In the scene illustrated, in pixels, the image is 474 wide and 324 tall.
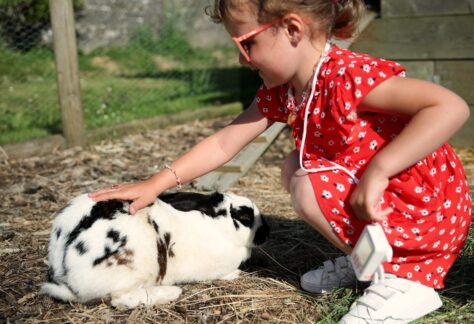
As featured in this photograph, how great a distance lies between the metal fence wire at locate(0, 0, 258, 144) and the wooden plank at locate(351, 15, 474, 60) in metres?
2.44

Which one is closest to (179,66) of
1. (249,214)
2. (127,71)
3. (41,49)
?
(127,71)

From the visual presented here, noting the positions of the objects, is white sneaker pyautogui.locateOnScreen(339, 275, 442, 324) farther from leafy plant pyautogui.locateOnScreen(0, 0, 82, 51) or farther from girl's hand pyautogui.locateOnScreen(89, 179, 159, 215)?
leafy plant pyautogui.locateOnScreen(0, 0, 82, 51)

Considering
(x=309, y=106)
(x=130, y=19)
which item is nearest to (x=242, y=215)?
(x=309, y=106)

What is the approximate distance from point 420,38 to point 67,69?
9.25ft

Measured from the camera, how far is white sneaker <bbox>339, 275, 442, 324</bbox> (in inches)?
83.2

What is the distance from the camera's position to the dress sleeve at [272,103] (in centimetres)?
254

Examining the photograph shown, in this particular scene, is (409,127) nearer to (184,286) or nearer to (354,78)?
(354,78)

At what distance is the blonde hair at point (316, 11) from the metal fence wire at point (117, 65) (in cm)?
339

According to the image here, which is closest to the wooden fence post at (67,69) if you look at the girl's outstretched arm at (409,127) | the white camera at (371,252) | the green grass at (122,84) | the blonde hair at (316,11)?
the green grass at (122,84)

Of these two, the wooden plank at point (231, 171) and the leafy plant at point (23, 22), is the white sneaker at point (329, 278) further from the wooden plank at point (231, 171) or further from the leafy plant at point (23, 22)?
the leafy plant at point (23, 22)

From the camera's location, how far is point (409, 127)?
6.34 feet

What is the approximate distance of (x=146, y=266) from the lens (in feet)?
7.82

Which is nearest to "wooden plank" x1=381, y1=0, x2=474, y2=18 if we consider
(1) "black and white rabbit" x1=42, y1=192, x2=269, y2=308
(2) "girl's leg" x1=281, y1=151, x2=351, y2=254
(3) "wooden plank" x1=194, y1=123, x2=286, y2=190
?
(3) "wooden plank" x1=194, y1=123, x2=286, y2=190

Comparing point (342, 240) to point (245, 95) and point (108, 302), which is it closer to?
point (108, 302)
